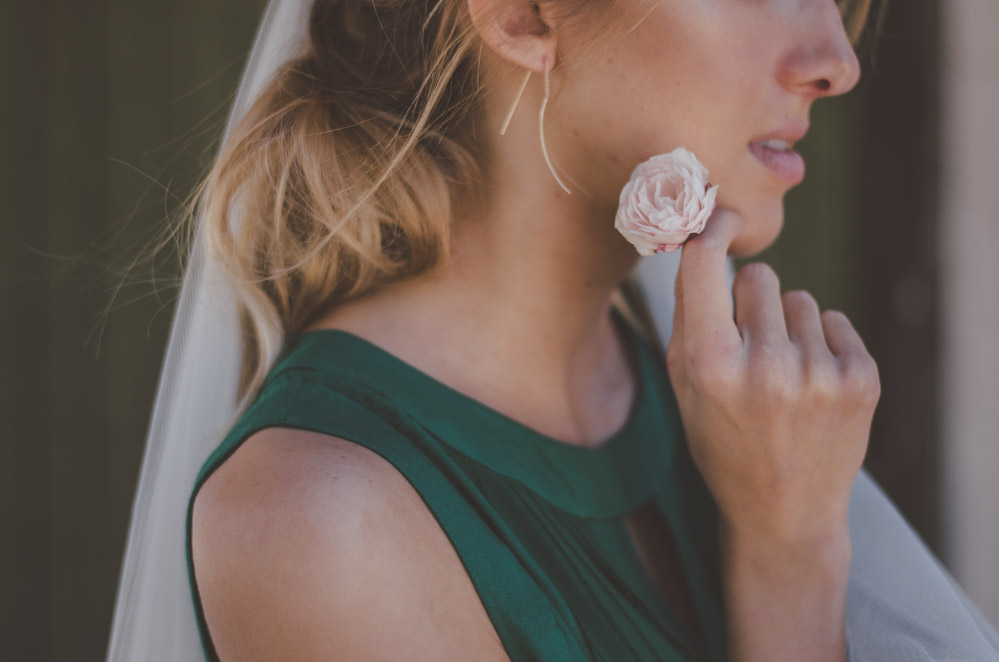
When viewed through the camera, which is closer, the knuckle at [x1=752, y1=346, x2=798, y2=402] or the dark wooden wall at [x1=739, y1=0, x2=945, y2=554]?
the knuckle at [x1=752, y1=346, x2=798, y2=402]

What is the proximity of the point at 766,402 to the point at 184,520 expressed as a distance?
77 cm

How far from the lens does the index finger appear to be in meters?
1.01

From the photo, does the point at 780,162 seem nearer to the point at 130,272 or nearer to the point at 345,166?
the point at 345,166

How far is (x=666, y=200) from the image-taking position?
3.26ft

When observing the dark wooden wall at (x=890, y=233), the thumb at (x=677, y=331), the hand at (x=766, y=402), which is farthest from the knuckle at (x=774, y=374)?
the dark wooden wall at (x=890, y=233)

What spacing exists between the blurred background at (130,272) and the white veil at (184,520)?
4.20 feet

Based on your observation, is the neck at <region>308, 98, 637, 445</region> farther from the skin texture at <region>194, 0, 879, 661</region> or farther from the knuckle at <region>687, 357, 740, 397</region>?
the knuckle at <region>687, 357, 740, 397</region>

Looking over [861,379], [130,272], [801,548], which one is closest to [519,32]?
[861,379]

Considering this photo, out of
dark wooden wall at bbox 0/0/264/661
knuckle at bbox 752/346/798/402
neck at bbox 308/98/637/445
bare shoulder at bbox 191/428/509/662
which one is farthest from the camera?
dark wooden wall at bbox 0/0/264/661

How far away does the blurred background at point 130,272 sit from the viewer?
2402 millimetres

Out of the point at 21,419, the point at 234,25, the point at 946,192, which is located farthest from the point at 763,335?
the point at 21,419

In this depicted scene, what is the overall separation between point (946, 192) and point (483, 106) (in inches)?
73.8

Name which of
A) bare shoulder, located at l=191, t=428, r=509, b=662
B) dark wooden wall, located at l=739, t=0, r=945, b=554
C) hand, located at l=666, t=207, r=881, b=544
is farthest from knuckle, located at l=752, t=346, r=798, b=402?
dark wooden wall, located at l=739, t=0, r=945, b=554

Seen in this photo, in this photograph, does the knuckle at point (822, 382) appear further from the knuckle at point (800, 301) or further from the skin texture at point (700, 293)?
the knuckle at point (800, 301)
